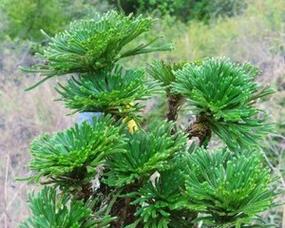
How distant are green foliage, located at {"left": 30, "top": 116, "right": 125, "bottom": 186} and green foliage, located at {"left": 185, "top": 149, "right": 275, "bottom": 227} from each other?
0.20 ft

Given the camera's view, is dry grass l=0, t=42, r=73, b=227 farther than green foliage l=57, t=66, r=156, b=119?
Yes

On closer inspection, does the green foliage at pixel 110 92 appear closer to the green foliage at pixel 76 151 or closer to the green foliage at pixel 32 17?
the green foliage at pixel 76 151

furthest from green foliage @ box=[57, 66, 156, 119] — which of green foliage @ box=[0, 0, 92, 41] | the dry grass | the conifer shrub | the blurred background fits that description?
green foliage @ box=[0, 0, 92, 41]

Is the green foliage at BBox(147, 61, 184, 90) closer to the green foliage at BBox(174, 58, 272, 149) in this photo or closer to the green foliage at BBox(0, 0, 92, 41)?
the green foliage at BBox(174, 58, 272, 149)

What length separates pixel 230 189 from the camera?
1.40 feet

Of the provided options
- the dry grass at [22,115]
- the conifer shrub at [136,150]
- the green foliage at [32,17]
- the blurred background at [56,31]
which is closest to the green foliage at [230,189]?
the conifer shrub at [136,150]

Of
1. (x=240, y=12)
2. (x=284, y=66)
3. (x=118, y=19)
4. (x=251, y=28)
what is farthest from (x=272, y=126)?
(x=240, y=12)

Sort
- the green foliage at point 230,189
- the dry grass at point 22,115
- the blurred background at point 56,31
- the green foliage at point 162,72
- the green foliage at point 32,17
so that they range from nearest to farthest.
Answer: the green foliage at point 230,189 → the green foliage at point 162,72 → the blurred background at point 56,31 → the dry grass at point 22,115 → the green foliage at point 32,17

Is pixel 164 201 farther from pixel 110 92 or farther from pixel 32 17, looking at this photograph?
pixel 32 17

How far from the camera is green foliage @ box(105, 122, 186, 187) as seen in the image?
0.45 metres

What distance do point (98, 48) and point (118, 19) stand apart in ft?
0.12

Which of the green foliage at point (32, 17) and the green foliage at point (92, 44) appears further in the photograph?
the green foliage at point (32, 17)

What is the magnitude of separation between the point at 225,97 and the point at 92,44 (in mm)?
109

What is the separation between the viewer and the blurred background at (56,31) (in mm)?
2406
